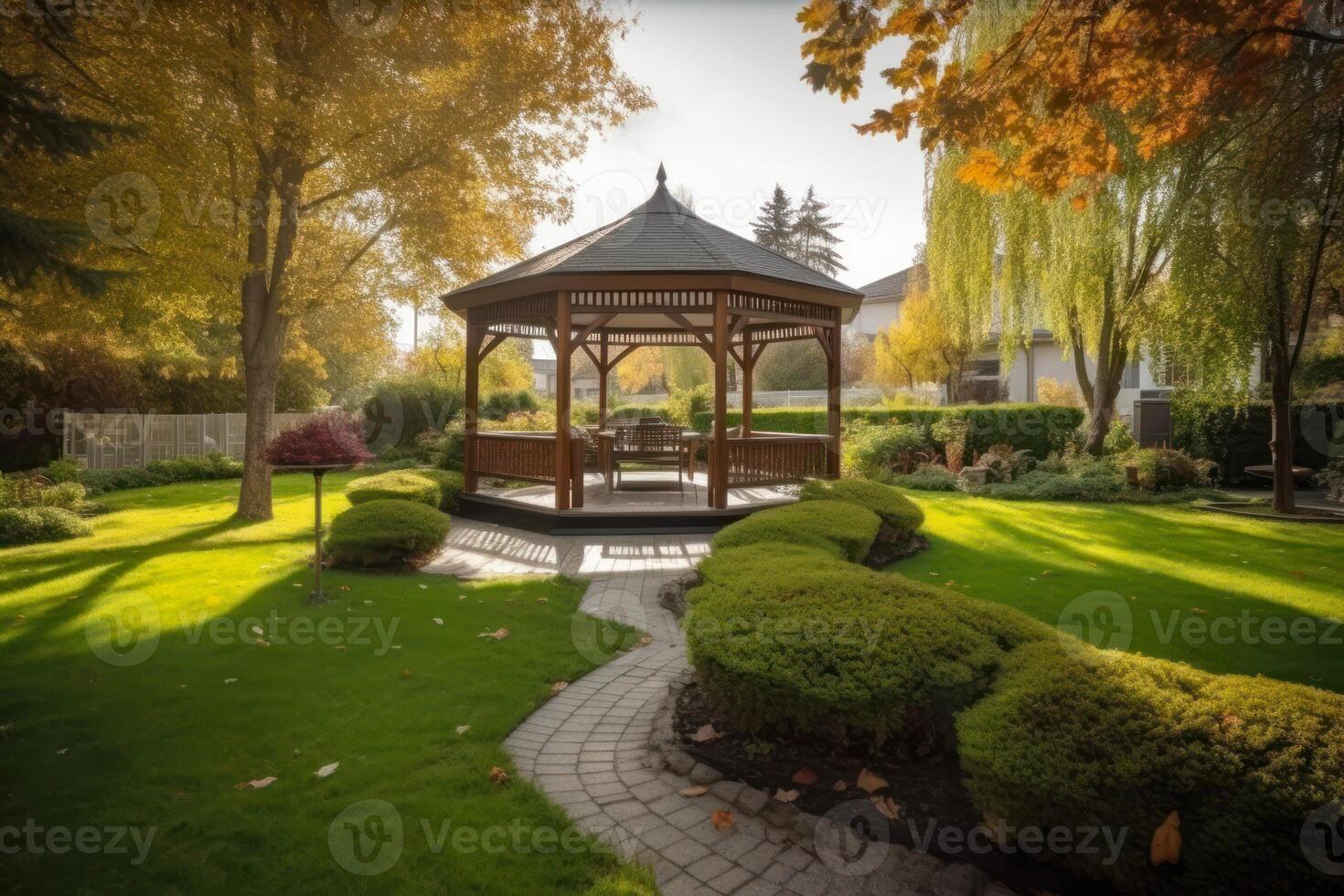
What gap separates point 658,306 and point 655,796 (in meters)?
7.92

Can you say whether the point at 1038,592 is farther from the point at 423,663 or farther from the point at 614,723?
the point at 423,663

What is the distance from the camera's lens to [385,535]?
7.66 meters

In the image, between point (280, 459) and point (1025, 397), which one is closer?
point (280, 459)

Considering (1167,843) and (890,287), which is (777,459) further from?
(890,287)

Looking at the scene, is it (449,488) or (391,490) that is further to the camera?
(449,488)

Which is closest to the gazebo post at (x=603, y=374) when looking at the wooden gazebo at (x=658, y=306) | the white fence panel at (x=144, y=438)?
the wooden gazebo at (x=658, y=306)

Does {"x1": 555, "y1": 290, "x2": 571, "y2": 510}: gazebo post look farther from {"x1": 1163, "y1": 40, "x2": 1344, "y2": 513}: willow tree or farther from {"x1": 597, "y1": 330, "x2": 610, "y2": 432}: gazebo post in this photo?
{"x1": 1163, "y1": 40, "x2": 1344, "y2": 513}: willow tree

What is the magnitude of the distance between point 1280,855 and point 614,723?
9.87 ft

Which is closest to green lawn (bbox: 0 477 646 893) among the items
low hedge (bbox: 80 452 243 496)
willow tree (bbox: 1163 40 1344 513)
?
willow tree (bbox: 1163 40 1344 513)

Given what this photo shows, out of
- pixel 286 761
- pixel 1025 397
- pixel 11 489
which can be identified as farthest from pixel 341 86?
pixel 1025 397

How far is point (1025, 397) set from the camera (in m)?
28.5
